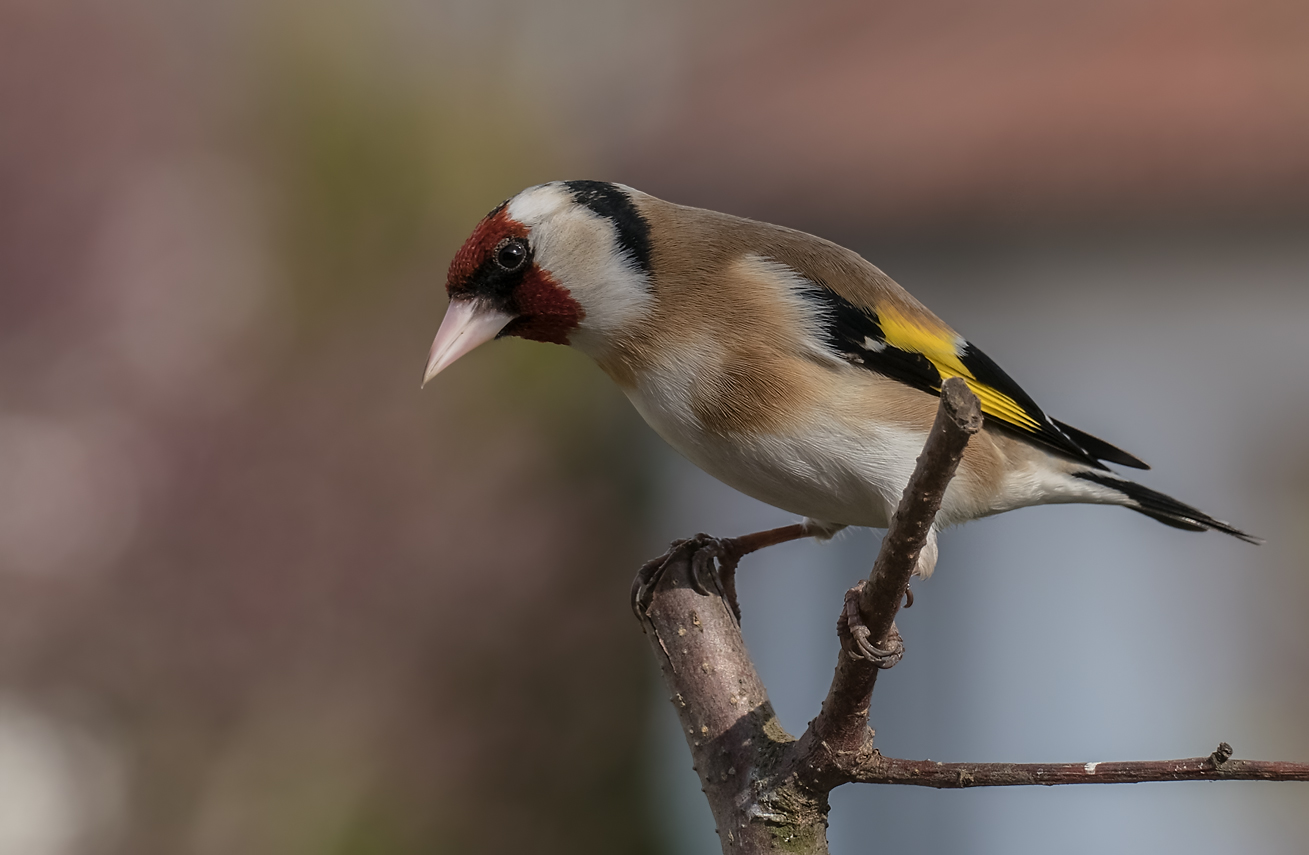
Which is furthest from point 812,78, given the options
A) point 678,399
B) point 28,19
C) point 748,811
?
point 748,811

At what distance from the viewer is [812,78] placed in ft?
21.0

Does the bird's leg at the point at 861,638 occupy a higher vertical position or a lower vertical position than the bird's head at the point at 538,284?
lower

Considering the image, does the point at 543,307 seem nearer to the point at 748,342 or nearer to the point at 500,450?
the point at 748,342

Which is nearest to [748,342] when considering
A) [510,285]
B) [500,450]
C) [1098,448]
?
[510,285]

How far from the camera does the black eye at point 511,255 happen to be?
7.52 feet

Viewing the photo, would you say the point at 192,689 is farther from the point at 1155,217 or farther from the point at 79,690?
the point at 1155,217

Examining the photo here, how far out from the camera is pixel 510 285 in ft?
7.55

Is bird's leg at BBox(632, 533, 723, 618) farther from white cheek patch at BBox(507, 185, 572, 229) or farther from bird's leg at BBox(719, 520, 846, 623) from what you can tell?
white cheek patch at BBox(507, 185, 572, 229)

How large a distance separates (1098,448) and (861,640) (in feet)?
4.64

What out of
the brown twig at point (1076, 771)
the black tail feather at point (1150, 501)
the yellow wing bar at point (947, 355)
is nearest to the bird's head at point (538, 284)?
the yellow wing bar at point (947, 355)

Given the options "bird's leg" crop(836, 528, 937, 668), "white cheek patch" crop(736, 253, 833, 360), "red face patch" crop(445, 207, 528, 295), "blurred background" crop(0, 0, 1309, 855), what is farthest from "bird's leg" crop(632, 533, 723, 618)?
"blurred background" crop(0, 0, 1309, 855)

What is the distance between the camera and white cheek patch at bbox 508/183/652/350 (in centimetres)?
232

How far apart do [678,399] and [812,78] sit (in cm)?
464

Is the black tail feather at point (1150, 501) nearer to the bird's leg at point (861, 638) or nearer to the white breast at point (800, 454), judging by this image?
the white breast at point (800, 454)
